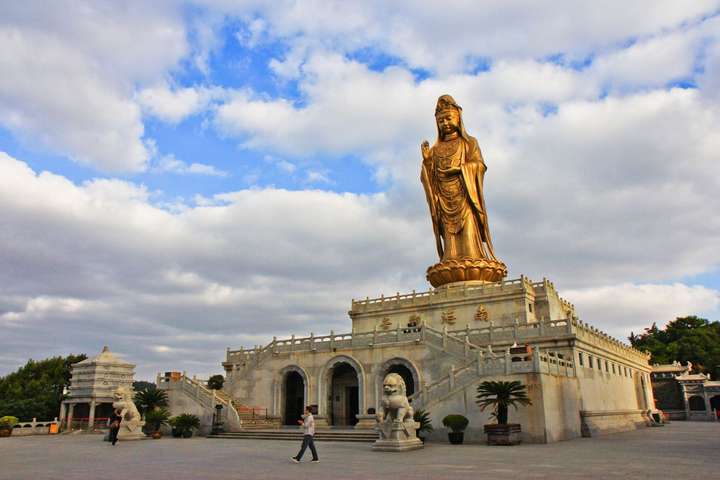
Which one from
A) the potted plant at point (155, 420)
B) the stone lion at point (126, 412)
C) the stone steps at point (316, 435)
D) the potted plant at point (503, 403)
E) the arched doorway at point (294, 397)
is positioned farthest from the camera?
the arched doorway at point (294, 397)

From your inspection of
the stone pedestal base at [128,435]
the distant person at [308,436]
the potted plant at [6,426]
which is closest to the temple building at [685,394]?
the stone pedestal base at [128,435]

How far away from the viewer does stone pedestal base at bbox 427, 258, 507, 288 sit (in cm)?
4597

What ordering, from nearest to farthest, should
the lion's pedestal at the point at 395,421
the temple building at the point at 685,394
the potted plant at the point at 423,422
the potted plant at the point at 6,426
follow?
the lion's pedestal at the point at 395,421 → the potted plant at the point at 423,422 → the potted plant at the point at 6,426 → the temple building at the point at 685,394

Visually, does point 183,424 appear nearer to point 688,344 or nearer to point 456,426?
point 456,426

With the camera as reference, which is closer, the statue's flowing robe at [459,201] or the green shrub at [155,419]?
the green shrub at [155,419]

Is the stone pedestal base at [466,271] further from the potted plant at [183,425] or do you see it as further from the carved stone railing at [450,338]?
the potted plant at [183,425]

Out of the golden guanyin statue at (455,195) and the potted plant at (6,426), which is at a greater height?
the golden guanyin statue at (455,195)

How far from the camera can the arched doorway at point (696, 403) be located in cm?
5863

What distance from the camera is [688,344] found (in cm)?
7656

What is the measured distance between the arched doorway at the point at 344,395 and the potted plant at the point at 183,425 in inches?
342

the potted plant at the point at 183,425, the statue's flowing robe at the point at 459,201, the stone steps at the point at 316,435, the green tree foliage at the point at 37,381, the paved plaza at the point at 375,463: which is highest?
the statue's flowing robe at the point at 459,201

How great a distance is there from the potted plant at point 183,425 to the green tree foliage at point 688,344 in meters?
63.8

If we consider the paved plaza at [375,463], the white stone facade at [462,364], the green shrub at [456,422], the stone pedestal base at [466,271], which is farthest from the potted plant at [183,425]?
the stone pedestal base at [466,271]

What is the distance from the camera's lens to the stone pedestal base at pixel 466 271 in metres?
46.0
